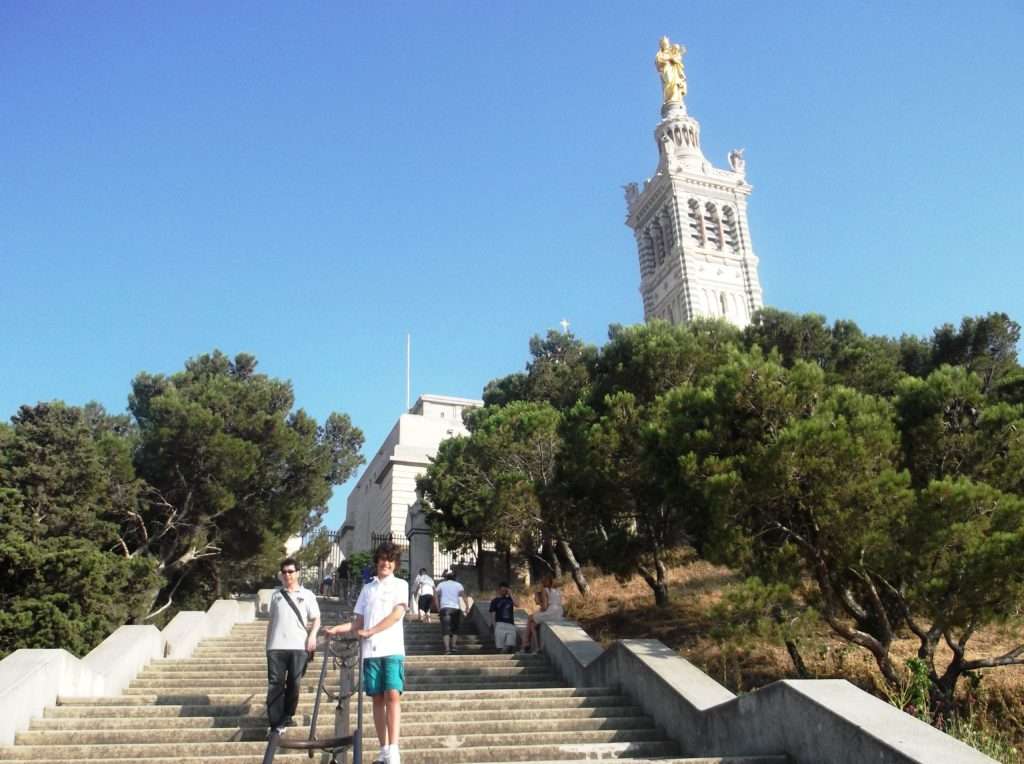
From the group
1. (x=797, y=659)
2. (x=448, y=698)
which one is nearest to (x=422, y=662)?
(x=448, y=698)

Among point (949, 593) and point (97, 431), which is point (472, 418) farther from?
point (949, 593)

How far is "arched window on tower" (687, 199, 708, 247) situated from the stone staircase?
181 feet

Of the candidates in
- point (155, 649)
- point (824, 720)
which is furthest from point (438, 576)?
point (824, 720)

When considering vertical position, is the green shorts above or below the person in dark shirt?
below

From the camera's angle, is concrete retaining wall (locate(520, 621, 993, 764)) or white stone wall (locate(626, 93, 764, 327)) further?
white stone wall (locate(626, 93, 764, 327))

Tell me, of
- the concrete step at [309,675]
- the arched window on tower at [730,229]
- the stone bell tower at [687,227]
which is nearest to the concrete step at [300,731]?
the concrete step at [309,675]

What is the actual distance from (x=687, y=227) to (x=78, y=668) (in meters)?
57.6

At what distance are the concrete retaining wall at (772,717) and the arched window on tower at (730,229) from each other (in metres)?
57.7

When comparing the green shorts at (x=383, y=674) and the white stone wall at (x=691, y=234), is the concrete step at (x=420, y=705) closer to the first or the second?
the green shorts at (x=383, y=674)

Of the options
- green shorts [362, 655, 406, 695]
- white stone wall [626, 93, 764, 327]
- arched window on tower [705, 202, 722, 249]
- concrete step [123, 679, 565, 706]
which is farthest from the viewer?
arched window on tower [705, 202, 722, 249]

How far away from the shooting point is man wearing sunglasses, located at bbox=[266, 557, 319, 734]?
6.57m

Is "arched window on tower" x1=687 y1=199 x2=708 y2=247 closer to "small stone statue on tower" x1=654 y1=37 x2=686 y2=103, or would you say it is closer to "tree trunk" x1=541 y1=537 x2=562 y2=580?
"small stone statue on tower" x1=654 y1=37 x2=686 y2=103

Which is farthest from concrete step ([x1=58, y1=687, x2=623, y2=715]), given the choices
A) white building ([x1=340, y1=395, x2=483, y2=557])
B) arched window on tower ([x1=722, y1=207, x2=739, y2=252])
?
arched window on tower ([x1=722, y1=207, x2=739, y2=252])

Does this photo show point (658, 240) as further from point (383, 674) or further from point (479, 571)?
point (383, 674)
